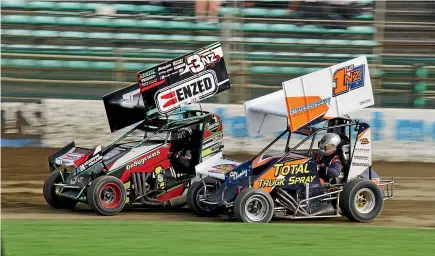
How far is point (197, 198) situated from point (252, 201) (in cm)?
109

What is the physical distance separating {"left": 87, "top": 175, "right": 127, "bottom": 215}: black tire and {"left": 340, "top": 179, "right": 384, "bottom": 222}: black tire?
3.00 metres

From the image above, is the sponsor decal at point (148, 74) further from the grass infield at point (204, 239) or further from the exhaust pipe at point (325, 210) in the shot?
the exhaust pipe at point (325, 210)

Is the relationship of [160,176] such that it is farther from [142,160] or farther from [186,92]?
[186,92]

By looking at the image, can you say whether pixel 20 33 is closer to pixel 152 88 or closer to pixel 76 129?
pixel 76 129

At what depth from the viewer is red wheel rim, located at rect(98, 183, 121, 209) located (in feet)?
37.8

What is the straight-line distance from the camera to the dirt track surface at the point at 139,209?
463 inches

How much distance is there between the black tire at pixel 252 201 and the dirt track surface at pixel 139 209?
0.66 metres

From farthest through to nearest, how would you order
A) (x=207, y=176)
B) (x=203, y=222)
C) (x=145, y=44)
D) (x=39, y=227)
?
(x=145, y=44)
(x=207, y=176)
(x=203, y=222)
(x=39, y=227)

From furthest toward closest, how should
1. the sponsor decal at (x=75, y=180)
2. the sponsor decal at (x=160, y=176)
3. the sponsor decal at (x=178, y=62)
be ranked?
the sponsor decal at (x=178, y=62)
the sponsor decal at (x=160, y=176)
the sponsor decal at (x=75, y=180)

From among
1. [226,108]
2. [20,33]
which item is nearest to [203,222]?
[226,108]

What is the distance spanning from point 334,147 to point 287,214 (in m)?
1.09

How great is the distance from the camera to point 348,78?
11164 mm

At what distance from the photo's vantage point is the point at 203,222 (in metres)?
11.0

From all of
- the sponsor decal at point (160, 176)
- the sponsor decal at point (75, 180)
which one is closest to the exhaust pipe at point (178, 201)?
the sponsor decal at point (160, 176)
